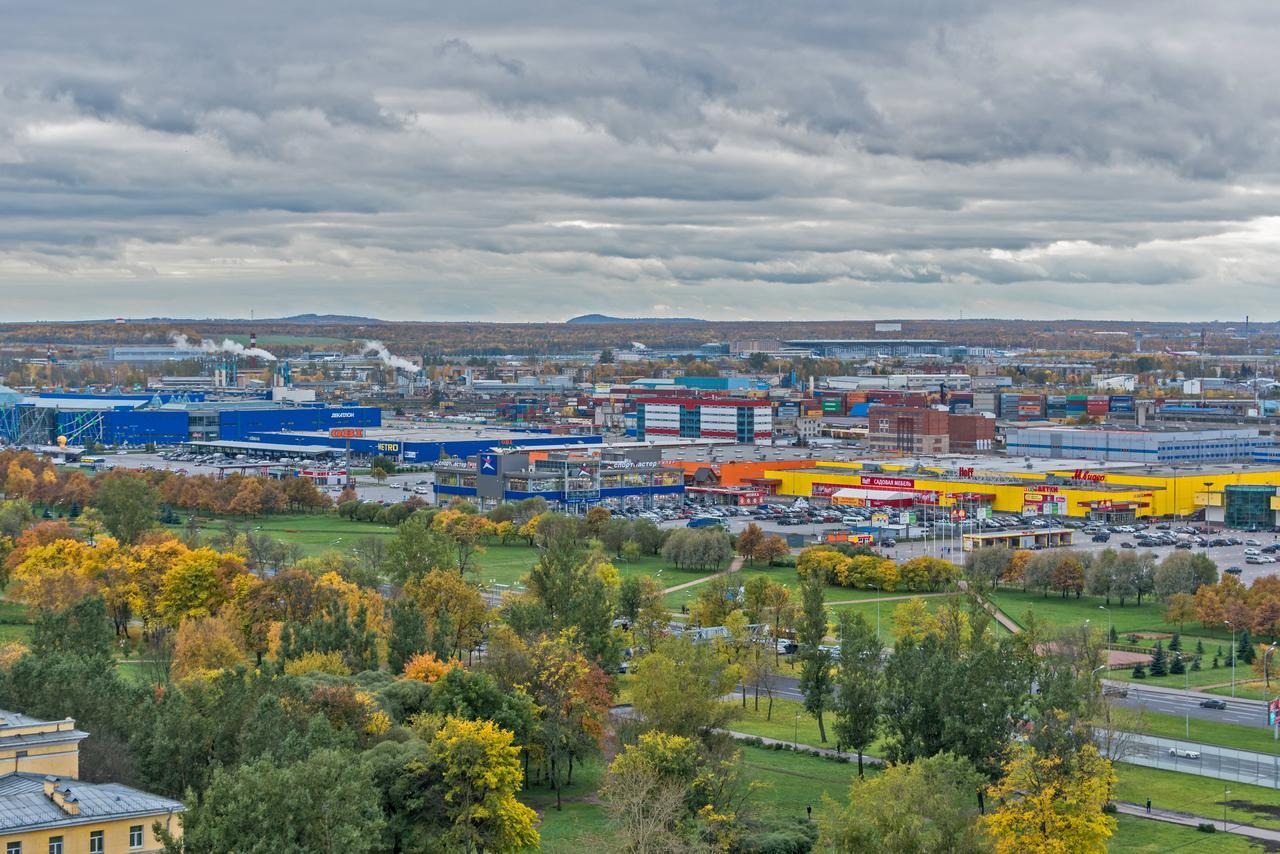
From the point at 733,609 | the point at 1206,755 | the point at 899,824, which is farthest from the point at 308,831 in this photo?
the point at 733,609

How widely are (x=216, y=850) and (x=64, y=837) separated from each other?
2.76 m

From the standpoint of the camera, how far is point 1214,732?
3978 cm

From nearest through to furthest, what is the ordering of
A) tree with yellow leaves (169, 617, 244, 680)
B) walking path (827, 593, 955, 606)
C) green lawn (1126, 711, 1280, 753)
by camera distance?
green lawn (1126, 711, 1280, 753)
tree with yellow leaves (169, 617, 244, 680)
walking path (827, 593, 955, 606)

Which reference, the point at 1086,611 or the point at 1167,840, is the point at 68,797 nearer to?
the point at 1167,840

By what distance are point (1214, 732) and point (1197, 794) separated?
17.7 ft

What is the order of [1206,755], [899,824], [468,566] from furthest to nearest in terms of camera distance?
[468,566]
[1206,755]
[899,824]

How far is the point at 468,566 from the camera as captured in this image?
2371 inches

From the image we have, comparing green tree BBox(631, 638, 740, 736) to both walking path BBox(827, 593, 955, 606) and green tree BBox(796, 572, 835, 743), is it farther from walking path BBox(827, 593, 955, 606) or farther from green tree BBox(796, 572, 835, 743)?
walking path BBox(827, 593, 955, 606)

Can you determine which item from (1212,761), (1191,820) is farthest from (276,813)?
(1212,761)

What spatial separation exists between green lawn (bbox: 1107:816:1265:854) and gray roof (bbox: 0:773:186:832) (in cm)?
1743

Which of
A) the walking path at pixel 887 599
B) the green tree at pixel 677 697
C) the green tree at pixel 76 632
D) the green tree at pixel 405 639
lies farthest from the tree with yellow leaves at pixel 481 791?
the walking path at pixel 887 599

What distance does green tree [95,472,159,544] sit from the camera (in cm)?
6125

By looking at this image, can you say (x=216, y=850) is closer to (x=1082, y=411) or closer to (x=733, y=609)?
(x=733, y=609)

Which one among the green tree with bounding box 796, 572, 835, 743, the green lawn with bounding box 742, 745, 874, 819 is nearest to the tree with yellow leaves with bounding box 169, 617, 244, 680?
the green lawn with bounding box 742, 745, 874, 819
